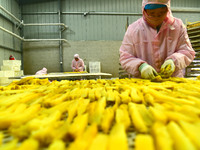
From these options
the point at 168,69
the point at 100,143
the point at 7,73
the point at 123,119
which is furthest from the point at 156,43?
the point at 7,73

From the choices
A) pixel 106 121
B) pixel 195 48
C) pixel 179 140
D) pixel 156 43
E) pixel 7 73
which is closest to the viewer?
pixel 179 140

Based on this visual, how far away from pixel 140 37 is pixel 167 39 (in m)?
0.31

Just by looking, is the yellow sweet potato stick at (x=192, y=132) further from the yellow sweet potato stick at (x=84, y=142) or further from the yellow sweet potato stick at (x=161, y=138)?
the yellow sweet potato stick at (x=84, y=142)

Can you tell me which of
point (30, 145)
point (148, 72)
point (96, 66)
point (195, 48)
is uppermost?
point (195, 48)

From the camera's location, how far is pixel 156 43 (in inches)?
69.1

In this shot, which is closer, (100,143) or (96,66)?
(100,143)

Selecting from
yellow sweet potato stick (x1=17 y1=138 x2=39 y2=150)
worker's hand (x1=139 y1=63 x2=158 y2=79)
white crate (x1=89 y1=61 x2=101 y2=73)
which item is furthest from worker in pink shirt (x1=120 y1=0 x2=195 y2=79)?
white crate (x1=89 y1=61 x2=101 y2=73)

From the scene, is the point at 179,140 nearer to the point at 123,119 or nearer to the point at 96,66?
the point at 123,119

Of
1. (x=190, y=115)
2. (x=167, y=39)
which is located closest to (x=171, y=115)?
(x=190, y=115)

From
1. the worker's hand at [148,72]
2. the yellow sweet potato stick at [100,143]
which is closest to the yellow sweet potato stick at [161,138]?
the yellow sweet potato stick at [100,143]

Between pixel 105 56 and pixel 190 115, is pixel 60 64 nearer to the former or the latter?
pixel 105 56

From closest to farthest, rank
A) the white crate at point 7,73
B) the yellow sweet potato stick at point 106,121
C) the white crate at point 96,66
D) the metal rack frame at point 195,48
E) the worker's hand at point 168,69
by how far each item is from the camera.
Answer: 1. the yellow sweet potato stick at point 106,121
2. the worker's hand at point 168,69
3. the metal rack frame at point 195,48
4. the white crate at point 7,73
5. the white crate at point 96,66

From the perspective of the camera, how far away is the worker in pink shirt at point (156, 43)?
1.56 meters

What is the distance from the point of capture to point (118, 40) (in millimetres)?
7520
